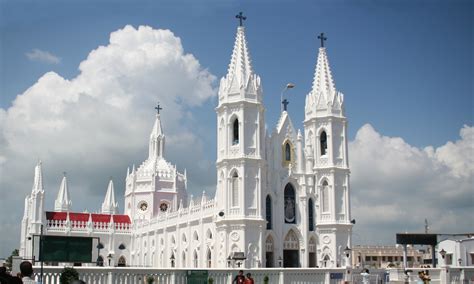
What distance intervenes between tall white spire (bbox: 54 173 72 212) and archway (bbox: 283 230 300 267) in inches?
2137

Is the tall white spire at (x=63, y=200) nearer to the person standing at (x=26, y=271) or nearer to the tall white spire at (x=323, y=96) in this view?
the tall white spire at (x=323, y=96)

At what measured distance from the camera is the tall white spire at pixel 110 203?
10744 cm

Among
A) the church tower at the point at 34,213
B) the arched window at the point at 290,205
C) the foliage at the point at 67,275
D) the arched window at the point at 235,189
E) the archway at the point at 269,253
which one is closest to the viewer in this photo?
the foliage at the point at 67,275

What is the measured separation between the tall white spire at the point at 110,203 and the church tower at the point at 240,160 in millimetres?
51047

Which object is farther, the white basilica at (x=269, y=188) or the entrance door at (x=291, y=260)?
the entrance door at (x=291, y=260)

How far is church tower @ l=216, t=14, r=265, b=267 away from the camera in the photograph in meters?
56.5

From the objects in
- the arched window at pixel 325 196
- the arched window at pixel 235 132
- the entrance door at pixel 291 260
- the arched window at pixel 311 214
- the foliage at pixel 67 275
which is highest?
the arched window at pixel 235 132

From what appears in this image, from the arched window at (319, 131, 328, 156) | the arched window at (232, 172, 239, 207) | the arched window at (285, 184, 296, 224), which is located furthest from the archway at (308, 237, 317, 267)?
the arched window at (232, 172, 239, 207)

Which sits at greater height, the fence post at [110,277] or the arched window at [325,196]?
the arched window at [325,196]

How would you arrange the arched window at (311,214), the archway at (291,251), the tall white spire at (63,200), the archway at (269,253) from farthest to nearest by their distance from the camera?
the tall white spire at (63,200)
the arched window at (311,214)
the archway at (291,251)
the archway at (269,253)

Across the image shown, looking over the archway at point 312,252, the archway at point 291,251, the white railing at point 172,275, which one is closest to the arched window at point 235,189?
the archway at point 291,251

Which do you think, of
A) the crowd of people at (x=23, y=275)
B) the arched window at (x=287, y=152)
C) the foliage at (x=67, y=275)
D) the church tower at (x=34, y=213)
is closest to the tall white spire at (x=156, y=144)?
the church tower at (x=34, y=213)

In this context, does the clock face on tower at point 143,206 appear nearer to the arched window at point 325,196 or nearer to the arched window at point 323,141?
the arched window at point 323,141

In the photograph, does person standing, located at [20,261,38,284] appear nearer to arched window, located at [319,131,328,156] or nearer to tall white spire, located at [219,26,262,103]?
tall white spire, located at [219,26,262,103]
